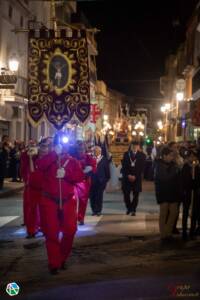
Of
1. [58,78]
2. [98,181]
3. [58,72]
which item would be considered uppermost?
[58,72]

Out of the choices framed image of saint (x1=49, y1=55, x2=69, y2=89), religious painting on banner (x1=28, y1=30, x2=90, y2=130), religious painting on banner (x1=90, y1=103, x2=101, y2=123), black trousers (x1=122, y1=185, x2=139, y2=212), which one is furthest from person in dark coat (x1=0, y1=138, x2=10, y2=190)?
religious painting on banner (x1=90, y1=103, x2=101, y2=123)

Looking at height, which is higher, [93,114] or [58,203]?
[93,114]

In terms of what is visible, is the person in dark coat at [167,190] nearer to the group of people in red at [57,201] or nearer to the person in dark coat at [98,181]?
the group of people in red at [57,201]

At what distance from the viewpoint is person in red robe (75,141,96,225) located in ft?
43.8

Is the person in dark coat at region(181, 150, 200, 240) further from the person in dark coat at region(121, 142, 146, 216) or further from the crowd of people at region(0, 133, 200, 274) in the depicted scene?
the person in dark coat at region(121, 142, 146, 216)

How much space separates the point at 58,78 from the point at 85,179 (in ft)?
11.9

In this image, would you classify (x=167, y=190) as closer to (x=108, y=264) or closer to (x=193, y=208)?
(x=193, y=208)

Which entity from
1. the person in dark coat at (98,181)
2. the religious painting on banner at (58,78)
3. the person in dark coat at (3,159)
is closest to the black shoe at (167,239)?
the person in dark coat at (98,181)

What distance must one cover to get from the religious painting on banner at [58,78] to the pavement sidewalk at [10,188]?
535cm

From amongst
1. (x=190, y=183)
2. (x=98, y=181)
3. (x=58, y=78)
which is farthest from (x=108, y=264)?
(x=58, y=78)

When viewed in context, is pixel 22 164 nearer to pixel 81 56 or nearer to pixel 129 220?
pixel 129 220

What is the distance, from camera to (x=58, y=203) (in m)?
8.57

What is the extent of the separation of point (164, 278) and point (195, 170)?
4.01 metres

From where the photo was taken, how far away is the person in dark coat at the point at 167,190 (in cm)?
1137
